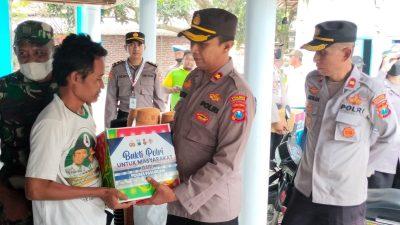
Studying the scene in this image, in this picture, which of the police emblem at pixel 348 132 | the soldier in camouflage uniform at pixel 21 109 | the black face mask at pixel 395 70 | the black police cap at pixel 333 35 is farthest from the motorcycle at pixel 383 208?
the black face mask at pixel 395 70

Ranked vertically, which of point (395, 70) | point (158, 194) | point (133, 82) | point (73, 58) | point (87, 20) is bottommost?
point (158, 194)

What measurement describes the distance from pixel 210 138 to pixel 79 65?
69cm

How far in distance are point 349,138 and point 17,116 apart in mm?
1763

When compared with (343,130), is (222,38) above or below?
above

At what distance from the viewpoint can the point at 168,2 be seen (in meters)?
17.3

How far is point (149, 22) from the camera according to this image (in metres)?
7.23

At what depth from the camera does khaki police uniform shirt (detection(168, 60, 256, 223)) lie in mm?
1995

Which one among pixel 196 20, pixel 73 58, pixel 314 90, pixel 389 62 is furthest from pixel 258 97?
pixel 73 58

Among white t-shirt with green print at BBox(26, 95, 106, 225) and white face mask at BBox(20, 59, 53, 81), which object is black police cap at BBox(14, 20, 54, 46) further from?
white t-shirt with green print at BBox(26, 95, 106, 225)

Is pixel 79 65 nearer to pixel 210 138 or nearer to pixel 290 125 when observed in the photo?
pixel 210 138

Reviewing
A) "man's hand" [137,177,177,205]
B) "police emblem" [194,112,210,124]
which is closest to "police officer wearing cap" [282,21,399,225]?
"police emblem" [194,112,210,124]

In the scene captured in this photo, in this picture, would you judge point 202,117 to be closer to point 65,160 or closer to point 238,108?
point 238,108

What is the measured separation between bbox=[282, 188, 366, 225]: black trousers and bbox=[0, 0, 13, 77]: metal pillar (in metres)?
4.45

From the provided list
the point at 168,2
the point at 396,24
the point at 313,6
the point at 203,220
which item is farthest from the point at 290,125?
the point at 168,2
